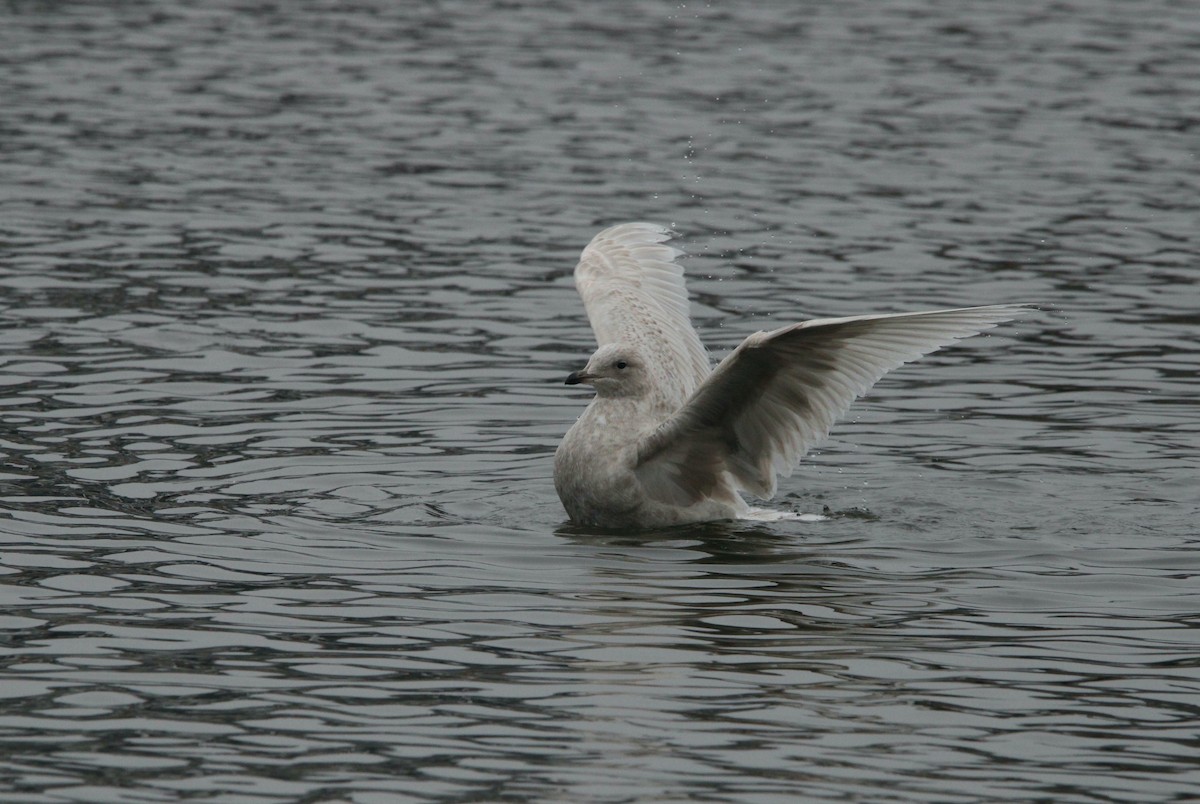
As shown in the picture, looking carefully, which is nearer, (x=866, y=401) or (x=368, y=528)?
(x=368, y=528)

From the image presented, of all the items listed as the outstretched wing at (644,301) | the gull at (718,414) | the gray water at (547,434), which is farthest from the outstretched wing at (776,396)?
the outstretched wing at (644,301)

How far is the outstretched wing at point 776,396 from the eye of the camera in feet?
33.2

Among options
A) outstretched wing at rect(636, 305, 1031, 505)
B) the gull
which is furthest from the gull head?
outstretched wing at rect(636, 305, 1031, 505)

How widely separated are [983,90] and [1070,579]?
1679 cm

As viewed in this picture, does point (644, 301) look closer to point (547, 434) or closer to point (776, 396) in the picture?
point (547, 434)

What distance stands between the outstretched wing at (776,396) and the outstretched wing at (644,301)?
70cm

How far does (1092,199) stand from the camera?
20188 mm

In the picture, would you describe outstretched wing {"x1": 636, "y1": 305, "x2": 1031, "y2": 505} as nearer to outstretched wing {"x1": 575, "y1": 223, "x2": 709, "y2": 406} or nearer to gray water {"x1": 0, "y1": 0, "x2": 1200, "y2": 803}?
gray water {"x1": 0, "y1": 0, "x2": 1200, "y2": 803}

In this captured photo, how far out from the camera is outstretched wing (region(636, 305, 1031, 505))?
399 inches

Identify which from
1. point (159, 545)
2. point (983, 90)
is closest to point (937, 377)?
point (159, 545)

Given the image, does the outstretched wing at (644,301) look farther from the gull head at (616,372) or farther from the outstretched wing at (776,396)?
the outstretched wing at (776,396)

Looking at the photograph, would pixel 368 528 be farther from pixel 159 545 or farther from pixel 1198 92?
pixel 1198 92

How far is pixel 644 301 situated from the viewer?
12805 mm

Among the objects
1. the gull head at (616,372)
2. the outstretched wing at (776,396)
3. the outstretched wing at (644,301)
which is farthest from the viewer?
the outstretched wing at (644,301)
